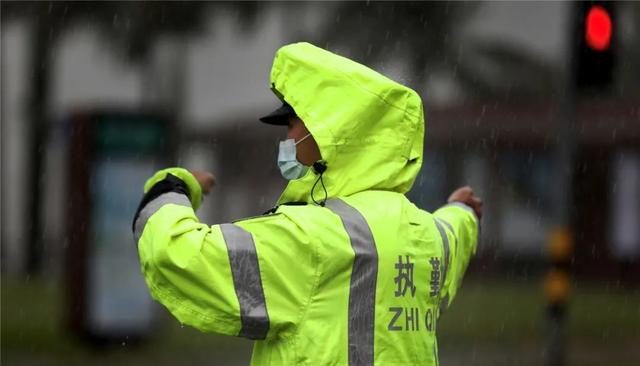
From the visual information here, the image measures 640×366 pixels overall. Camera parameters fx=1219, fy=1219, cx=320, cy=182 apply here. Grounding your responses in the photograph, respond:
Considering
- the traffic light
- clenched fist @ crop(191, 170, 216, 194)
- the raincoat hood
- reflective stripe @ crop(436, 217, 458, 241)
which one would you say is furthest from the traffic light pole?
the raincoat hood

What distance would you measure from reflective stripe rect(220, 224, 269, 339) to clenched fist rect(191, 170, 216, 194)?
563 millimetres

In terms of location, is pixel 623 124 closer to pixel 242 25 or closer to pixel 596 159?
pixel 596 159

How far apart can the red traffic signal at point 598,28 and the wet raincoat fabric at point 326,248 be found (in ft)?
18.3

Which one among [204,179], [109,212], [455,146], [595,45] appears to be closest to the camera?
[204,179]

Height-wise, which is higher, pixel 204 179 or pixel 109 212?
pixel 204 179

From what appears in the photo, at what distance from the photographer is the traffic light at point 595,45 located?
8.95m

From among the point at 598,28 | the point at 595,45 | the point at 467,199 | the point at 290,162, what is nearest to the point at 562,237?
the point at 595,45

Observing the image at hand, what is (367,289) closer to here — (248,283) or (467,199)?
(248,283)

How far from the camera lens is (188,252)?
332cm

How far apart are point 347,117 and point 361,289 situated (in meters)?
0.50

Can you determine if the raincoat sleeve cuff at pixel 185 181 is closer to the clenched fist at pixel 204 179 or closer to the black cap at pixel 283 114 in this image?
the clenched fist at pixel 204 179

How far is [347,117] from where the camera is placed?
351 centimetres

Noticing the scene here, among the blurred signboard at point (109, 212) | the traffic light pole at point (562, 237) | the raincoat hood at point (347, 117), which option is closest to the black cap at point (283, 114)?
the raincoat hood at point (347, 117)

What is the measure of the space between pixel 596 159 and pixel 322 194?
19.5 meters
